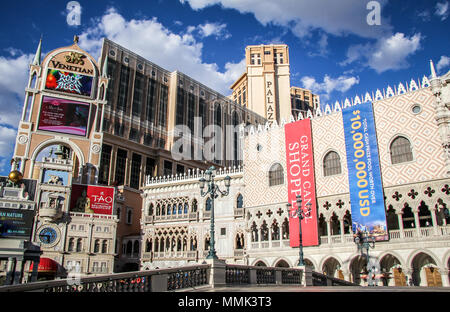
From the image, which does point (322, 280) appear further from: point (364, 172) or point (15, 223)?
point (15, 223)

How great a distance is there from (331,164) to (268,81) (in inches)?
1951

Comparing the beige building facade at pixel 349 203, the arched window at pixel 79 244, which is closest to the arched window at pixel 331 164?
the beige building facade at pixel 349 203

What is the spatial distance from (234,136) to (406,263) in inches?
1709

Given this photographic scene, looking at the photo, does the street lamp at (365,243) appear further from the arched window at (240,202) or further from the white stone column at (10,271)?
the white stone column at (10,271)

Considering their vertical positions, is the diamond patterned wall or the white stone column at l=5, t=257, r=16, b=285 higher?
the diamond patterned wall

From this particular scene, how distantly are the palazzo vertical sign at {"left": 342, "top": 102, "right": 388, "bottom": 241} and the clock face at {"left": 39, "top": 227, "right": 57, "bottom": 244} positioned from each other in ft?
92.1

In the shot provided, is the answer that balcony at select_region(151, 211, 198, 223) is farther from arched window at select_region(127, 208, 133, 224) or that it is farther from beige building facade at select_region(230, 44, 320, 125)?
beige building facade at select_region(230, 44, 320, 125)

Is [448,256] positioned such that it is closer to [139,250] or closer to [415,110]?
[415,110]

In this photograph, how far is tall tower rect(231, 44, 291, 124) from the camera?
78.2 metres

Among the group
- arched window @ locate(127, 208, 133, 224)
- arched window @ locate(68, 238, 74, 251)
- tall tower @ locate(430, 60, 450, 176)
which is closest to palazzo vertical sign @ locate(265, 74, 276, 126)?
arched window @ locate(127, 208, 133, 224)

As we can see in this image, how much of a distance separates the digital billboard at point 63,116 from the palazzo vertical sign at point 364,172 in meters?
30.5

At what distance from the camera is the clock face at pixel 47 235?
3797 cm
